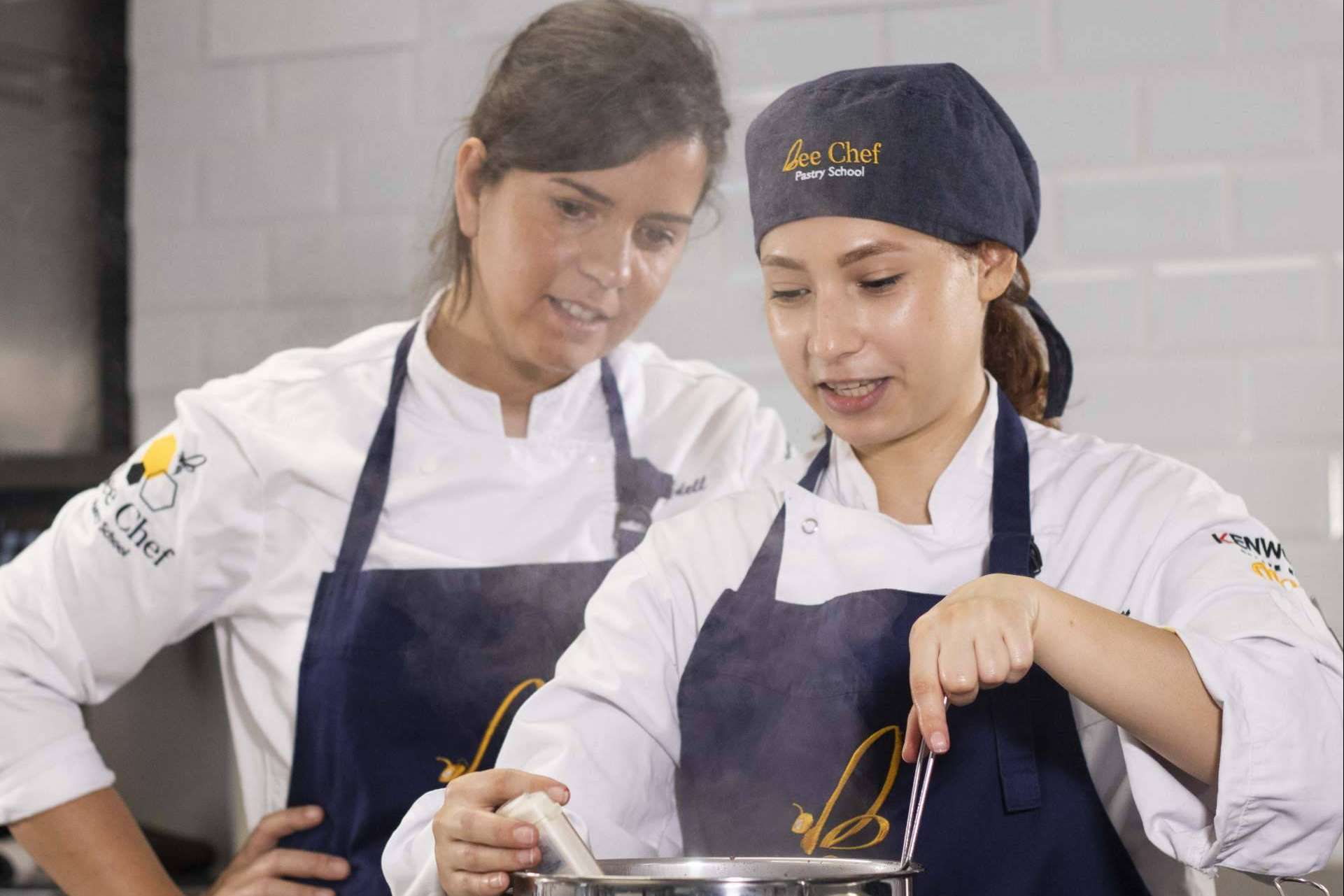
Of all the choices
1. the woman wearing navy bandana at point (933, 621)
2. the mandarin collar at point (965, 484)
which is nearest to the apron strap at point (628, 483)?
the woman wearing navy bandana at point (933, 621)

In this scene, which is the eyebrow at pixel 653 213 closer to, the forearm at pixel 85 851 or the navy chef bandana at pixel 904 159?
the navy chef bandana at pixel 904 159

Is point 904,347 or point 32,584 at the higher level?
point 904,347

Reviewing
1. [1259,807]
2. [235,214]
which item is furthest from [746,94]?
[1259,807]

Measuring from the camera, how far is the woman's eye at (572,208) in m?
1.05

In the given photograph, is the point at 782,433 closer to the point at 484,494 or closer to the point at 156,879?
the point at 484,494

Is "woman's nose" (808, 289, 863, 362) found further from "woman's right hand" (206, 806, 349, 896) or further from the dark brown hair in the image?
"woman's right hand" (206, 806, 349, 896)

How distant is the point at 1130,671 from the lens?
732 mm

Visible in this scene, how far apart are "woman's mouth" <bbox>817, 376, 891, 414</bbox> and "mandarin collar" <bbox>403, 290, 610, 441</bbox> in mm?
300

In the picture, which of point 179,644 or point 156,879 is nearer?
point 156,879

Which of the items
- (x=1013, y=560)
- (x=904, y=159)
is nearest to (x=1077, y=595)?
(x=1013, y=560)

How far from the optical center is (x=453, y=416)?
114cm

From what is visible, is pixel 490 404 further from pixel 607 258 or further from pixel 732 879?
pixel 732 879

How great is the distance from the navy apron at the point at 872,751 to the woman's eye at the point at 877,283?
144 millimetres

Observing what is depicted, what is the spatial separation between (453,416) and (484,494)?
0.24 feet
